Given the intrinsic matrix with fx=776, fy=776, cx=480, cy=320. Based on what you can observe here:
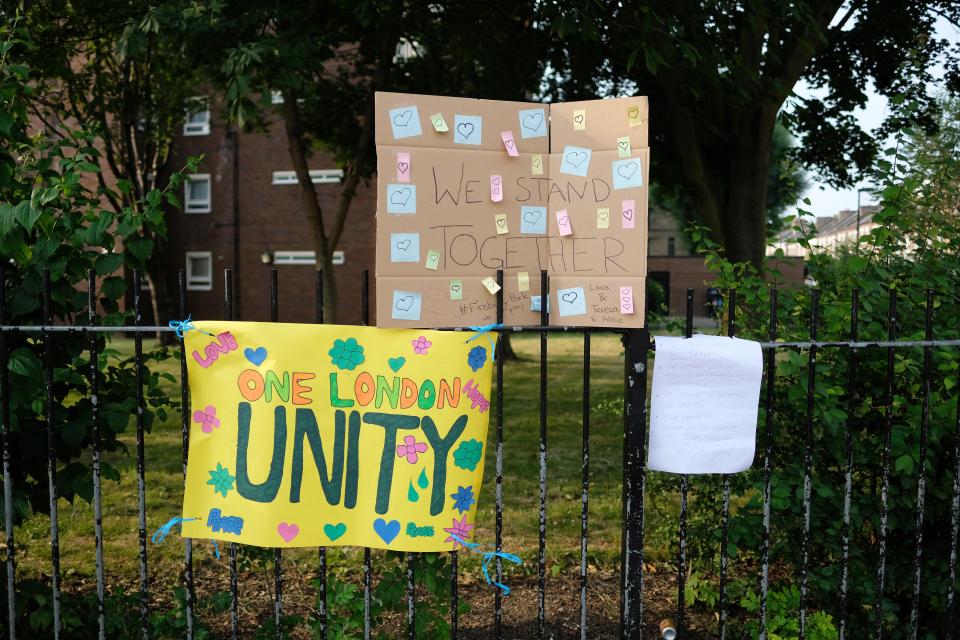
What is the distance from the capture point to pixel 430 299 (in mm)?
2725

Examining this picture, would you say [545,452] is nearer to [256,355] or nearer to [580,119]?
[256,355]

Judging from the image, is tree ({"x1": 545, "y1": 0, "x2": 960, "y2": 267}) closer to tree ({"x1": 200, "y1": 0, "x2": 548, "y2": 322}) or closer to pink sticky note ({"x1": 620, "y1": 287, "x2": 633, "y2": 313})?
tree ({"x1": 200, "y1": 0, "x2": 548, "y2": 322})

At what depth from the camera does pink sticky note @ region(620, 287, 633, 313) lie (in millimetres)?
2715

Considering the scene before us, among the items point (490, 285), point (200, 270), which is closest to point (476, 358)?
point (490, 285)

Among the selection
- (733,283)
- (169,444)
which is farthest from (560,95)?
(733,283)

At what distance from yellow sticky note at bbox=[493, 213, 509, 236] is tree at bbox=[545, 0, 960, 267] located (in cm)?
390

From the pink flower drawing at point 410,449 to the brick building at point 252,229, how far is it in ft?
78.9

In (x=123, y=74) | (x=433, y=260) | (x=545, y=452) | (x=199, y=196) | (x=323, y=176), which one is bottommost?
(x=545, y=452)

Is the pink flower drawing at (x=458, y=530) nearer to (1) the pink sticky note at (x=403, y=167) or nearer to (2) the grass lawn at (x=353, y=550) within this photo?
(2) the grass lawn at (x=353, y=550)

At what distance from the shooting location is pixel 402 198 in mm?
2691

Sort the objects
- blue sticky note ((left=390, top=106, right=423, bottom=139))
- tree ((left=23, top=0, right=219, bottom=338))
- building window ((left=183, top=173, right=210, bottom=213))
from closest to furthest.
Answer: blue sticky note ((left=390, top=106, right=423, bottom=139)) → tree ((left=23, top=0, right=219, bottom=338)) → building window ((left=183, top=173, right=210, bottom=213))

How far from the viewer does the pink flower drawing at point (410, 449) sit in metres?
2.73

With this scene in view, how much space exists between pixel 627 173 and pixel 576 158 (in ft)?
0.63

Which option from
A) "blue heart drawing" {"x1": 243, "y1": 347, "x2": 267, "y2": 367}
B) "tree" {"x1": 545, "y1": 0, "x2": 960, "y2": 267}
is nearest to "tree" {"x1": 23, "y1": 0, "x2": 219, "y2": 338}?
"blue heart drawing" {"x1": 243, "y1": 347, "x2": 267, "y2": 367}
